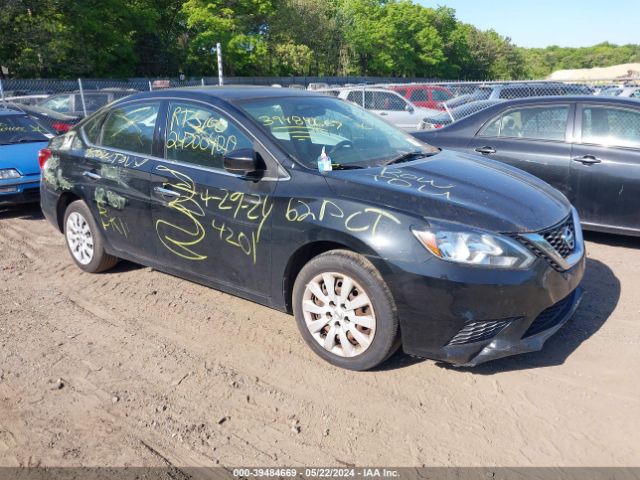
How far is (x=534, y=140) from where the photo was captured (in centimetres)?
614

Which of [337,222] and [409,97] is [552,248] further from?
[409,97]

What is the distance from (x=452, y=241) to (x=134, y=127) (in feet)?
9.85

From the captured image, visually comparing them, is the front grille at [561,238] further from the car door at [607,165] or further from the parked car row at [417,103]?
the parked car row at [417,103]

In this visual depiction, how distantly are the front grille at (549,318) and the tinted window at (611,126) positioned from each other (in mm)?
2821

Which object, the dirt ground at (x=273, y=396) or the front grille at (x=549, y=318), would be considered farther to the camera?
the front grille at (x=549, y=318)

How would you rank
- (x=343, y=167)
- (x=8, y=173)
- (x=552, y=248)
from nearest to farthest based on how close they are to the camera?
(x=552, y=248) → (x=343, y=167) → (x=8, y=173)

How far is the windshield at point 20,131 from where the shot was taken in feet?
28.1

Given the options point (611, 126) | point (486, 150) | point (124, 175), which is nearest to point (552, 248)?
point (611, 126)

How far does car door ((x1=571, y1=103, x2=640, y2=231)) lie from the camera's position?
216 inches

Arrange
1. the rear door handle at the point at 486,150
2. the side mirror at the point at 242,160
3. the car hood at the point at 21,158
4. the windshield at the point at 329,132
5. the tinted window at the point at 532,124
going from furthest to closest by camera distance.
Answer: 1. the car hood at the point at 21,158
2. the rear door handle at the point at 486,150
3. the tinted window at the point at 532,124
4. the windshield at the point at 329,132
5. the side mirror at the point at 242,160

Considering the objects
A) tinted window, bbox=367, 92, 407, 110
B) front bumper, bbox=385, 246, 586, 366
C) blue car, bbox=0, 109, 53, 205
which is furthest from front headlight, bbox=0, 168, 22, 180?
tinted window, bbox=367, 92, 407, 110

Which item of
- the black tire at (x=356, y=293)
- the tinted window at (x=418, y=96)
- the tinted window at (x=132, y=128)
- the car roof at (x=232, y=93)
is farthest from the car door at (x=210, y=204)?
the tinted window at (x=418, y=96)

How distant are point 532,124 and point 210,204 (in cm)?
391

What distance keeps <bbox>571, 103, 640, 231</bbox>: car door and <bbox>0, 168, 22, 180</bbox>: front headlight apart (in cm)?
694
